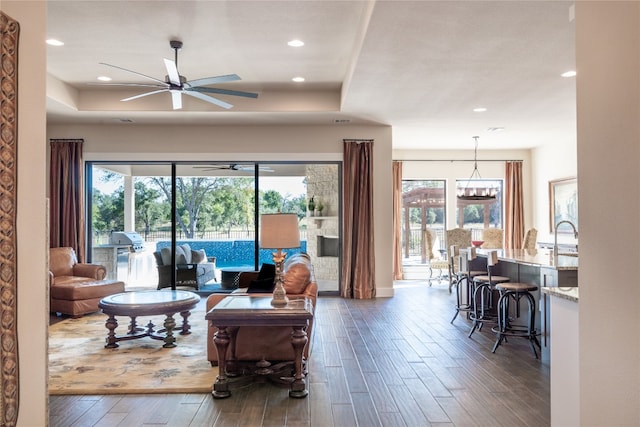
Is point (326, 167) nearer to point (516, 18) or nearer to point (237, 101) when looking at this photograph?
point (237, 101)

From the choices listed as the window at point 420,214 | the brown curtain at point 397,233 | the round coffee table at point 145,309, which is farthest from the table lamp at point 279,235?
the window at point 420,214

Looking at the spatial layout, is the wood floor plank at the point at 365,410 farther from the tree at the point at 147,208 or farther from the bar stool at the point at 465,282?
the tree at the point at 147,208

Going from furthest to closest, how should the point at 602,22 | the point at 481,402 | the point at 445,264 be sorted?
1. the point at 445,264
2. the point at 481,402
3. the point at 602,22

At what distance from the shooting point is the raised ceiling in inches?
151

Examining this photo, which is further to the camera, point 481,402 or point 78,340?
point 78,340

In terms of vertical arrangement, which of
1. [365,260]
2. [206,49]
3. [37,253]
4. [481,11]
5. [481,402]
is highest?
[206,49]

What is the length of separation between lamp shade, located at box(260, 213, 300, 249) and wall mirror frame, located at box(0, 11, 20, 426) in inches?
67.8

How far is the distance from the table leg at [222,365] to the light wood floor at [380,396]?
→ 0.20 ft

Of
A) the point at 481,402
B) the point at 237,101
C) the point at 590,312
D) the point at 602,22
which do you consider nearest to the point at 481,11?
the point at 602,22

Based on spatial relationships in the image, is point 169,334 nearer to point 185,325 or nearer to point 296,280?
point 185,325

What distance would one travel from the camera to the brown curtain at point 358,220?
7402 mm

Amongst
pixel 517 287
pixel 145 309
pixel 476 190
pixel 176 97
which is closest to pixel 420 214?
pixel 476 190

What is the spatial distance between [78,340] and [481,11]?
489 centimetres

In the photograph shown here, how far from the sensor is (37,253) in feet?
5.76
